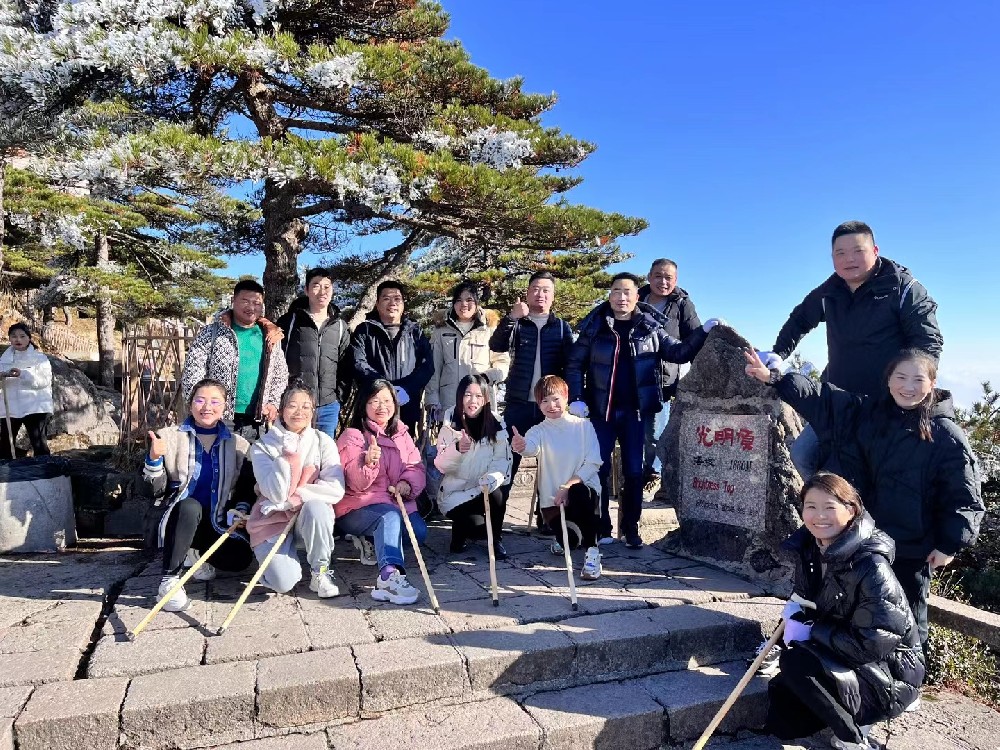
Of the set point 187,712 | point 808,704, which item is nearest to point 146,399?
point 187,712

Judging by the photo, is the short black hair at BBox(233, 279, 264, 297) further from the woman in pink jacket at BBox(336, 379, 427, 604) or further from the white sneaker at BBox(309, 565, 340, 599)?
the white sneaker at BBox(309, 565, 340, 599)

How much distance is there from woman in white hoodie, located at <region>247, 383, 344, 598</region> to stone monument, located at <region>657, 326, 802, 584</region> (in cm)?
252

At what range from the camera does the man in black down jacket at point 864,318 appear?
3445mm

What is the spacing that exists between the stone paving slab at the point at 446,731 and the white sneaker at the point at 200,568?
1.66m

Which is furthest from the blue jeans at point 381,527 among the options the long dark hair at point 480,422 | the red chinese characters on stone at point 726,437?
the red chinese characters on stone at point 726,437

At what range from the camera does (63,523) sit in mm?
4754

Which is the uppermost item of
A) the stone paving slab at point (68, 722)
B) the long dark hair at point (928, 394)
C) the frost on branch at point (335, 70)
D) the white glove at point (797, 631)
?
the frost on branch at point (335, 70)

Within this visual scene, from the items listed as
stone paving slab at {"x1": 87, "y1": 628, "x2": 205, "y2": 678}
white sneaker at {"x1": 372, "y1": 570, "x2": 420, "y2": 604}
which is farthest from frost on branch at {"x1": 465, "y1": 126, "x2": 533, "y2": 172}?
stone paving slab at {"x1": 87, "y1": 628, "x2": 205, "y2": 678}

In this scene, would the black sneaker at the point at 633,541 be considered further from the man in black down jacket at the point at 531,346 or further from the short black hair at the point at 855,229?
the short black hair at the point at 855,229

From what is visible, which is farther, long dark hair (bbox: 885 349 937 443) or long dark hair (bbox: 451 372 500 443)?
long dark hair (bbox: 451 372 500 443)

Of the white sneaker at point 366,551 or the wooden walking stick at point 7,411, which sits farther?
the wooden walking stick at point 7,411

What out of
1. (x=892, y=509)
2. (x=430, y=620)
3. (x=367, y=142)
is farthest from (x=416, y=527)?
(x=367, y=142)

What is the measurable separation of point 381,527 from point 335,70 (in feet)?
13.1

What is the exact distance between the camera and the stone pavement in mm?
2500
